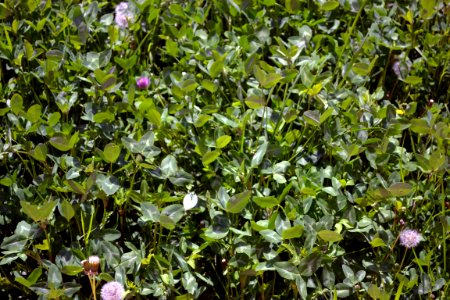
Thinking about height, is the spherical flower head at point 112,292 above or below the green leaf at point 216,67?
below

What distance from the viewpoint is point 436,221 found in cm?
183

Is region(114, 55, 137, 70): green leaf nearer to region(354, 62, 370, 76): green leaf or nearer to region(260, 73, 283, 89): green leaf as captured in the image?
region(260, 73, 283, 89): green leaf

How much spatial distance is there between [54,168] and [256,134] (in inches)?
21.3

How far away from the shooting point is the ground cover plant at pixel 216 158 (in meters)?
1.67

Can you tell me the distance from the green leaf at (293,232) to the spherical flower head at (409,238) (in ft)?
1.02

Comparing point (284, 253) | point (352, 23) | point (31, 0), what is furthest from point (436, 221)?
point (31, 0)

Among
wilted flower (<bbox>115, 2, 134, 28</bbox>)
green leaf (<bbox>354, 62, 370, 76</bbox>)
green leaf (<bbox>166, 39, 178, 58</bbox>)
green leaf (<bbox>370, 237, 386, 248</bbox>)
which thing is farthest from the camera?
wilted flower (<bbox>115, 2, 134, 28</bbox>)

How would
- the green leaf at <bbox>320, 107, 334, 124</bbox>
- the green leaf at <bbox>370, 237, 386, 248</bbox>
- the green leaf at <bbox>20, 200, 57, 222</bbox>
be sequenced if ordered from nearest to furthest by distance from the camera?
the green leaf at <bbox>20, 200, 57, 222</bbox>
the green leaf at <bbox>370, 237, 386, 248</bbox>
the green leaf at <bbox>320, 107, 334, 124</bbox>

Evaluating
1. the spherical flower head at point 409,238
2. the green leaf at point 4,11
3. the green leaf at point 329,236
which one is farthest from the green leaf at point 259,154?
the green leaf at point 4,11

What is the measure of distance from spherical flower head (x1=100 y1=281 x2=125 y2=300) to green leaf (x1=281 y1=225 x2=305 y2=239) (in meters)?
Result: 0.39

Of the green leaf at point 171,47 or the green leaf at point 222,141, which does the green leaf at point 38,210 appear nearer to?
the green leaf at point 222,141

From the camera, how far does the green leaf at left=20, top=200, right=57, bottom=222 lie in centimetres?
158

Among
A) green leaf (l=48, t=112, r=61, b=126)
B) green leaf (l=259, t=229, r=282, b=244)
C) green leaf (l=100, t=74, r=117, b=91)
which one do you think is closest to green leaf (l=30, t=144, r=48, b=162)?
green leaf (l=48, t=112, r=61, b=126)

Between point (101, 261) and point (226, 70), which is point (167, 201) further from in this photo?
point (226, 70)
